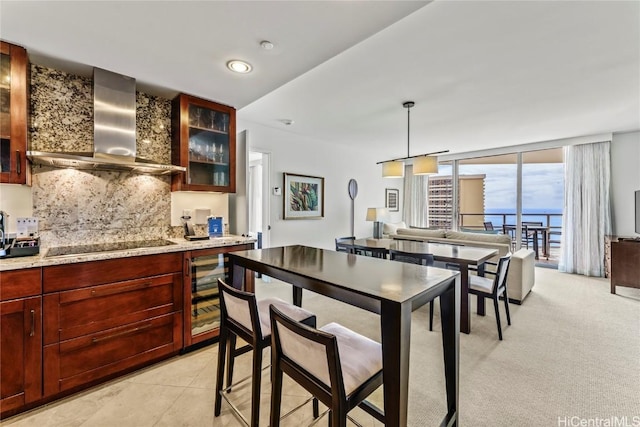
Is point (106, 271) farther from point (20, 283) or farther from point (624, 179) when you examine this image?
point (624, 179)

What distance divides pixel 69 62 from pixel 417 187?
23.0 feet

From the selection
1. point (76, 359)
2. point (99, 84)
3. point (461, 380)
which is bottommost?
point (461, 380)

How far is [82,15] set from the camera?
1532mm

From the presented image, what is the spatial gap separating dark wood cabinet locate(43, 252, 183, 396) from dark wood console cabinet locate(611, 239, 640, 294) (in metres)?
5.61

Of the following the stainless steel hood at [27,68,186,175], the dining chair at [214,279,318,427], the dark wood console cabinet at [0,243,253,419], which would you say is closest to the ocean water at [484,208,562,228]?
the dining chair at [214,279,318,427]

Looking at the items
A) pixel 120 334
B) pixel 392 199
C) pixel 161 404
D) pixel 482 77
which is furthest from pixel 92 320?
pixel 392 199

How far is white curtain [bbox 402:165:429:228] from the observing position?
730 cm

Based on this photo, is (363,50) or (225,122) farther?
(225,122)

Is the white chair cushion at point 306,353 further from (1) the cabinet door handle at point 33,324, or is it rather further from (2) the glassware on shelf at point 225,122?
(2) the glassware on shelf at point 225,122

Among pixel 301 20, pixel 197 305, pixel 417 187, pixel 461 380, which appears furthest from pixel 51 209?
pixel 417 187

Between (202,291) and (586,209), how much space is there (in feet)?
21.1

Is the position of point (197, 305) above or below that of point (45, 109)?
below

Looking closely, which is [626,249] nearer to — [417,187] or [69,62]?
[417,187]

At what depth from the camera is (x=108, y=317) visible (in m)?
1.92
